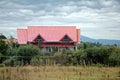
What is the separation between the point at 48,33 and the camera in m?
50.2

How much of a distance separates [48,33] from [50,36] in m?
0.59

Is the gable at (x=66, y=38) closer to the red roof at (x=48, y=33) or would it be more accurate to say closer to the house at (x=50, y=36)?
the house at (x=50, y=36)

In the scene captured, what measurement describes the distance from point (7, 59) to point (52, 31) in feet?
85.3

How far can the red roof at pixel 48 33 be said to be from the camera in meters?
A: 49.4

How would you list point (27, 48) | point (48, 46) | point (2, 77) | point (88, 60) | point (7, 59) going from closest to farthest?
1. point (2, 77)
2. point (7, 59)
3. point (88, 60)
4. point (27, 48)
5. point (48, 46)

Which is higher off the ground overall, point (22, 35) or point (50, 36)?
point (22, 35)

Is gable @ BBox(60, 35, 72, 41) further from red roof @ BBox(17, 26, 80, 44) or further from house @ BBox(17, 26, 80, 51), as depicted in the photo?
red roof @ BBox(17, 26, 80, 44)

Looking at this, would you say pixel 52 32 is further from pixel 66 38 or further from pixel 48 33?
pixel 66 38

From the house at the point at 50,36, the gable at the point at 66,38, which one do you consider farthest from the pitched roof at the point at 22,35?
the gable at the point at 66,38

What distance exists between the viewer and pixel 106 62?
85.7ft

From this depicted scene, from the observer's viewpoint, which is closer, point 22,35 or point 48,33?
point 22,35

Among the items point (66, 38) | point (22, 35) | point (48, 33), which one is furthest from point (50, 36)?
point (22, 35)

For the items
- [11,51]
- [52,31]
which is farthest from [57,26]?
[11,51]

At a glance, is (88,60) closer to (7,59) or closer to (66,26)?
(7,59)
